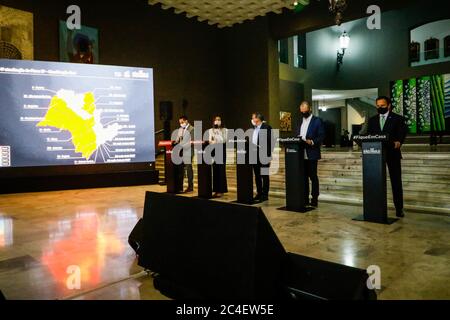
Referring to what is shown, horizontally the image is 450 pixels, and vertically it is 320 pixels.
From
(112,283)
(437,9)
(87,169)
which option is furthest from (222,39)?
(112,283)

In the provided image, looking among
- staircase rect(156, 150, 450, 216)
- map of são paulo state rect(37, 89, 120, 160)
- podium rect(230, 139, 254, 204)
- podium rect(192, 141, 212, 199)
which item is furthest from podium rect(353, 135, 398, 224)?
map of são paulo state rect(37, 89, 120, 160)

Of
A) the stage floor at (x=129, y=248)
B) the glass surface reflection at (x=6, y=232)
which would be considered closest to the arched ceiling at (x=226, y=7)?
the stage floor at (x=129, y=248)

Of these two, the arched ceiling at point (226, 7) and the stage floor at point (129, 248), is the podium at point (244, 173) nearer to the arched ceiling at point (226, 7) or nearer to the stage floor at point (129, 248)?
the stage floor at point (129, 248)

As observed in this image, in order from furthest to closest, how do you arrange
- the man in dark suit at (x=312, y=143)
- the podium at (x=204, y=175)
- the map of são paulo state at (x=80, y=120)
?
the map of são paulo state at (x=80, y=120), the podium at (x=204, y=175), the man in dark suit at (x=312, y=143)

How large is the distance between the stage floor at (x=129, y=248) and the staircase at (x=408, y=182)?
1.50 ft

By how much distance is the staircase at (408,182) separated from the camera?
4.32 m

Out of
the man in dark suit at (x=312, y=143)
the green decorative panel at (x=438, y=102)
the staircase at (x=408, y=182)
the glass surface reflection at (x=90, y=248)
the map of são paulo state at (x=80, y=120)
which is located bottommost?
the glass surface reflection at (x=90, y=248)

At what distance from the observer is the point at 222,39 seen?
10.7 metres

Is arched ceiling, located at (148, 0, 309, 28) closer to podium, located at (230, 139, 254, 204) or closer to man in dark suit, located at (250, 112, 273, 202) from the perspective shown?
man in dark suit, located at (250, 112, 273, 202)

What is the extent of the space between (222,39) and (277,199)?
7.04 metres

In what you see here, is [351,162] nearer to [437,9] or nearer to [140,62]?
[140,62]

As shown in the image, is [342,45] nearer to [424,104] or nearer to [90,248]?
[424,104]

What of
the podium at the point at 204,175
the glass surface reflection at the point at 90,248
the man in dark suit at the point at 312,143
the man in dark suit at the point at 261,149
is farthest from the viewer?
the podium at the point at 204,175

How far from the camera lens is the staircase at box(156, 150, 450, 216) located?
14.2ft
